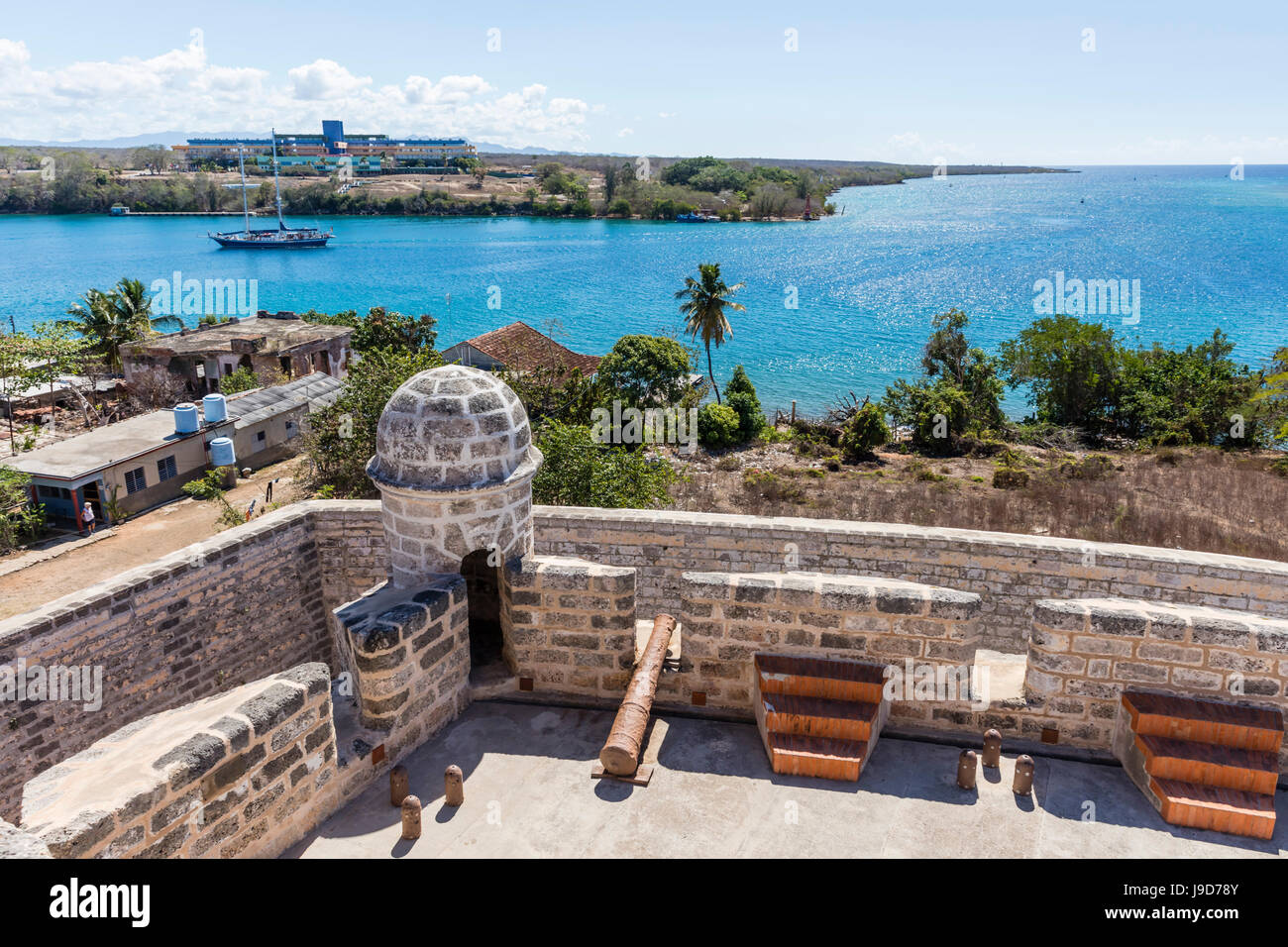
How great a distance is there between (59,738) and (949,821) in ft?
26.6

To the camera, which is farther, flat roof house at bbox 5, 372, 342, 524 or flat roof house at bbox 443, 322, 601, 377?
flat roof house at bbox 443, 322, 601, 377

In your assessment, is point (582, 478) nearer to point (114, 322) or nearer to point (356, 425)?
point (356, 425)

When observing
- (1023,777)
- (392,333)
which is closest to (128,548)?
(392,333)

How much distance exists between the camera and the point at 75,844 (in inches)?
164

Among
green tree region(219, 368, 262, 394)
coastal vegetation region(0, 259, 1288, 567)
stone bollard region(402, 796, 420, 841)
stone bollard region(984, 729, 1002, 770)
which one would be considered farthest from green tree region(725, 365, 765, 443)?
stone bollard region(402, 796, 420, 841)

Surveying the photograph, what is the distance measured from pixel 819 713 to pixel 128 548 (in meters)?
22.7

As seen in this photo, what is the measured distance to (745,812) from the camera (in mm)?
5777

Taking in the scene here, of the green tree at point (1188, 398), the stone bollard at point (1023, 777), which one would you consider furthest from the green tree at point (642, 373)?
the stone bollard at point (1023, 777)

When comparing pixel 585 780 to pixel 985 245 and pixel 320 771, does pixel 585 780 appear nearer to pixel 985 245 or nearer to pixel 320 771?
pixel 320 771

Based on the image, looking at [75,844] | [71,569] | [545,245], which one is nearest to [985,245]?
[545,245]

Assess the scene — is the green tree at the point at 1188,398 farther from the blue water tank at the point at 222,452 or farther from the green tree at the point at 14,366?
the green tree at the point at 14,366

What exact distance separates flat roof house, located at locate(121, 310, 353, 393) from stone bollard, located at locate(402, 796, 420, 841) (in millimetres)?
35663

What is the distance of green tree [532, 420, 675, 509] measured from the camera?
53.8ft

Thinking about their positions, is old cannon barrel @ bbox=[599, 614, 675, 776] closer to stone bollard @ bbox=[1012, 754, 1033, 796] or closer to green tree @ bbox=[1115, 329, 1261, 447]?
stone bollard @ bbox=[1012, 754, 1033, 796]
